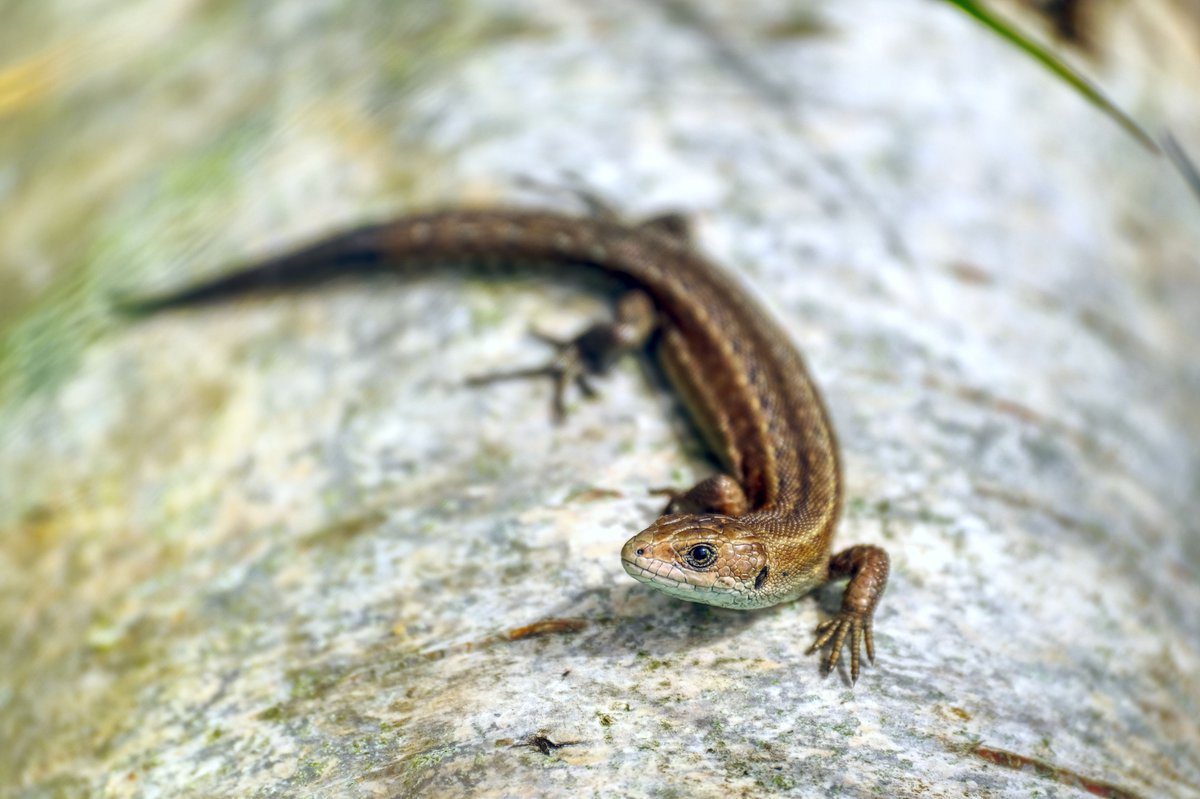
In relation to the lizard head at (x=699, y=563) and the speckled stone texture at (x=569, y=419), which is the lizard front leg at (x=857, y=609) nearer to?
the speckled stone texture at (x=569, y=419)

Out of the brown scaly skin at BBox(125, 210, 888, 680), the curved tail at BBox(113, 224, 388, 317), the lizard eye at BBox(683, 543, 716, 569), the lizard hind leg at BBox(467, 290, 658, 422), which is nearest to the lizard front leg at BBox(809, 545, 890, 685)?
the brown scaly skin at BBox(125, 210, 888, 680)

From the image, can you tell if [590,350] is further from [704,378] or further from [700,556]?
[700,556]

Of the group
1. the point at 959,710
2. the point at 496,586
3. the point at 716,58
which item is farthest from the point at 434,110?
the point at 959,710

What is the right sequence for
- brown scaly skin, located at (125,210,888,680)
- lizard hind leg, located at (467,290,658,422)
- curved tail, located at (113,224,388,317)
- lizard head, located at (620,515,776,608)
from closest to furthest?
lizard head, located at (620,515,776,608)
brown scaly skin, located at (125,210,888,680)
lizard hind leg, located at (467,290,658,422)
curved tail, located at (113,224,388,317)

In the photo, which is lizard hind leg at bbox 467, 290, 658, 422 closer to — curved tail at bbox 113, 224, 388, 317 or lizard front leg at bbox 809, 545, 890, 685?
curved tail at bbox 113, 224, 388, 317

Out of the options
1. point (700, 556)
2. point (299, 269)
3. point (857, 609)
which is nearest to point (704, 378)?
point (700, 556)

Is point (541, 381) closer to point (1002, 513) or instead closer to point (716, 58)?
point (1002, 513)

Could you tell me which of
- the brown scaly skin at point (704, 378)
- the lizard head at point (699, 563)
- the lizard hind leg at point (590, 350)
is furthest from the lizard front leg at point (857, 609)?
the lizard hind leg at point (590, 350)
